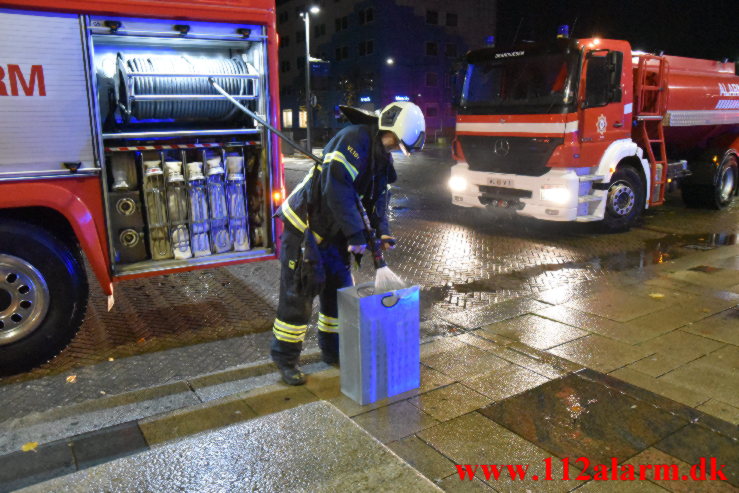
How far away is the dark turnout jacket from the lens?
371 centimetres

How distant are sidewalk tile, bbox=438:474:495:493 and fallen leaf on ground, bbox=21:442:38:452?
2299 millimetres

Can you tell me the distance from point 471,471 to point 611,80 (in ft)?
23.3

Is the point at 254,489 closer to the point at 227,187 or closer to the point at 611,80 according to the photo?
the point at 227,187

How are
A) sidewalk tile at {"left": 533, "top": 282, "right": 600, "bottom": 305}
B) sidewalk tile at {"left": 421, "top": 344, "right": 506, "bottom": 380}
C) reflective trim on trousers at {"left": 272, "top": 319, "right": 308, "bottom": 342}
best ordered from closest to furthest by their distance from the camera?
1. reflective trim on trousers at {"left": 272, "top": 319, "right": 308, "bottom": 342}
2. sidewalk tile at {"left": 421, "top": 344, "right": 506, "bottom": 380}
3. sidewalk tile at {"left": 533, "top": 282, "right": 600, "bottom": 305}

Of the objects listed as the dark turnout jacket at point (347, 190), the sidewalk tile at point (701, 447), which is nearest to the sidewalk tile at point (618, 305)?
the sidewalk tile at point (701, 447)

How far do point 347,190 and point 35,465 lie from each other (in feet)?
7.67

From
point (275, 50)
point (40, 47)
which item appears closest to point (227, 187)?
point (275, 50)

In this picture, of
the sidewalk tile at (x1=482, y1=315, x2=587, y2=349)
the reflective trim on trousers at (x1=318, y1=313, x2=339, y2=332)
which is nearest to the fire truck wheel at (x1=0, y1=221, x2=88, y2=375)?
the reflective trim on trousers at (x1=318, y1=313, x2=339, y2=332)

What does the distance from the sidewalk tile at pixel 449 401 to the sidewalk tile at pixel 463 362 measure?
0.24 m

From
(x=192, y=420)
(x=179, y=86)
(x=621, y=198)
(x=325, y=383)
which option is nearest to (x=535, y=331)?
(x=325, y=383)

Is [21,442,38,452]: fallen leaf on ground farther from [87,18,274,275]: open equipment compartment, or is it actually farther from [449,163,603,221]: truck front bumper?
[449,163,603,221]: truck front bumper

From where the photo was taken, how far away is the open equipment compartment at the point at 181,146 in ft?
15.5

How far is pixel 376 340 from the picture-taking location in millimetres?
3672

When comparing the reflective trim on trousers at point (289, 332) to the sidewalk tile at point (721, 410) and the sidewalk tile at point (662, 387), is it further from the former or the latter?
the sidewalk tile at point (721, 410)
